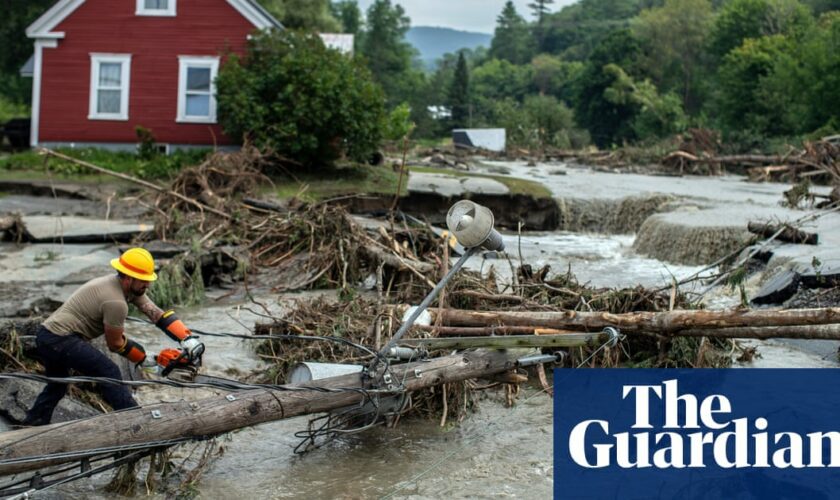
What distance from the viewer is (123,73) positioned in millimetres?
27969

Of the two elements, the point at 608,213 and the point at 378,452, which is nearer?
the point at 378,452

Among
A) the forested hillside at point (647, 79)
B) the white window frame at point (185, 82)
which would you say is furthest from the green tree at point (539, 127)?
the white window frame at point (185, 82)

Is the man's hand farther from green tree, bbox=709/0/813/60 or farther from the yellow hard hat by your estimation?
green tree, bbox=709/0/813/60

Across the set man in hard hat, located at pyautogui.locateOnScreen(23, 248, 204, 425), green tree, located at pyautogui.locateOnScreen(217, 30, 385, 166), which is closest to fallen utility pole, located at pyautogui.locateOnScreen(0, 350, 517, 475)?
man in hard hat, located at pyautogui.locateOnScreen(23, 248, 204, 425)

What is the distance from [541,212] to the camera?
22984mm

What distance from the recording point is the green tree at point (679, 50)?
69.6 meters

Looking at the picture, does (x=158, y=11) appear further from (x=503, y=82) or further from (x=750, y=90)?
(x=503, y=82)

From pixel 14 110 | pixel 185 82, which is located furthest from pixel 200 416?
pixel 14 110

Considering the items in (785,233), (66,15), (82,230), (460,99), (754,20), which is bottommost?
(82,230)

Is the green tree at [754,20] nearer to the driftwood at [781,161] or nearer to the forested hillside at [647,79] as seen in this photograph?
the forested hillside at [647,79]

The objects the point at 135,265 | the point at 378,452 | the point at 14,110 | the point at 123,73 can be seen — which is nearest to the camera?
the point at 135,265

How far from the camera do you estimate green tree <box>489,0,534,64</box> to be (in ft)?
443

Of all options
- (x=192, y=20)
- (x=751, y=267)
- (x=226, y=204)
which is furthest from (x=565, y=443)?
(x=192, y=20)

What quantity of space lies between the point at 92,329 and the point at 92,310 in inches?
7.2
